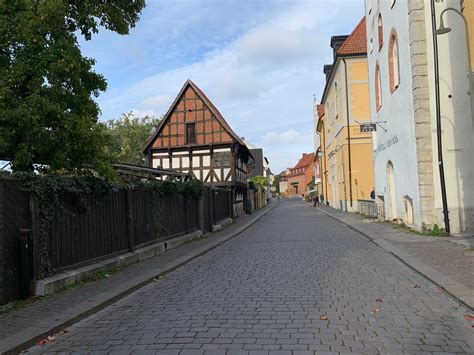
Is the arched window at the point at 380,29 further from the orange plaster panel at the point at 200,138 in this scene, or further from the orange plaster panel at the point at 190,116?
the orange plaster panel at the point at 190,116

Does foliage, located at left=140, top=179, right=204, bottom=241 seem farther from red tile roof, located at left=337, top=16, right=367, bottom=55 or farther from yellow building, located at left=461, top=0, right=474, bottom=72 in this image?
red tile roof, located at left=337, top=16, right=367, bottom=55

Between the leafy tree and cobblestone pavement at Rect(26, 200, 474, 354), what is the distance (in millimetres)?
3077

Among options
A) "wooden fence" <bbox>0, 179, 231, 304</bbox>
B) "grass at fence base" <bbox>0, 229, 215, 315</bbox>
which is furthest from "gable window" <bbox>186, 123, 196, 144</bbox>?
"grass at fence base" <bbox>0, 229, 215, 315</bbox>

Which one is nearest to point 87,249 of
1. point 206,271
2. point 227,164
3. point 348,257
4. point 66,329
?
point 206,271

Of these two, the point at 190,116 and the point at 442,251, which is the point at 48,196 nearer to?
the point at 442,251

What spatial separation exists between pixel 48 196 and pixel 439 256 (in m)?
8.25

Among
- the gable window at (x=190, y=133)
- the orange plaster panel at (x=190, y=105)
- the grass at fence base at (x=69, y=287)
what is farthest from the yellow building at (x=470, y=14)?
the gable window at (x=190, y=133)

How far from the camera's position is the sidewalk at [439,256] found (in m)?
7.21

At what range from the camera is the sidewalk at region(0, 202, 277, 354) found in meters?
5.45

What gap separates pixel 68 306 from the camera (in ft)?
22.5

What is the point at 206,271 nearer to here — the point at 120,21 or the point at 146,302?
the point at 146,302

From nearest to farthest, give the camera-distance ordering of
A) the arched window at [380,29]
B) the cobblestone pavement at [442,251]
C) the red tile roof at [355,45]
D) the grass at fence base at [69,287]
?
1. the grass at fence base at [69,287]
2. the cobblestone pavement at [442,251]
3. the arched window at [380,29]
4. the red tile roof at [355,45]

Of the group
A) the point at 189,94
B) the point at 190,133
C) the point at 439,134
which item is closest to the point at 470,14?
the point at 439,134

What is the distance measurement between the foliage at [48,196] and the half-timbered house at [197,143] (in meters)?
23.3
